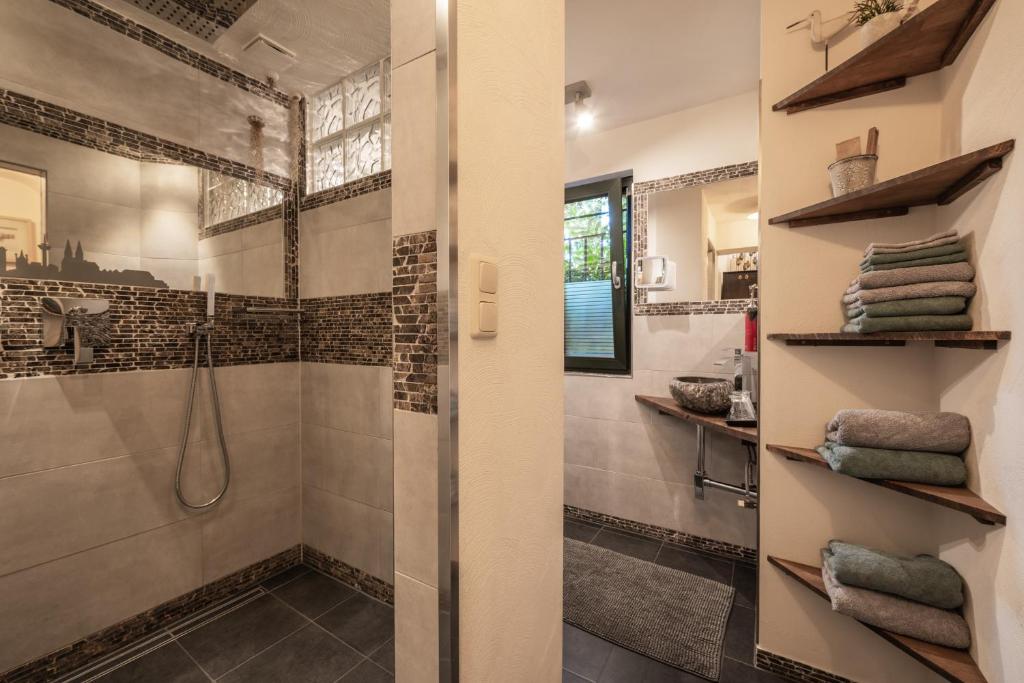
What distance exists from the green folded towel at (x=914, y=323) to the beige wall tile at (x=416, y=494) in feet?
4.23

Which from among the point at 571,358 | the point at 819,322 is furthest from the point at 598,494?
the point at 819,322

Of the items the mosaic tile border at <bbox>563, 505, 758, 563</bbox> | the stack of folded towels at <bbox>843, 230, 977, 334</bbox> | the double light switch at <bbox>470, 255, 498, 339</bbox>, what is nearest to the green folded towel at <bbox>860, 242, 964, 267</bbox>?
the stack of folded towels at <bbox>843, 230, 977, 334</bbox>

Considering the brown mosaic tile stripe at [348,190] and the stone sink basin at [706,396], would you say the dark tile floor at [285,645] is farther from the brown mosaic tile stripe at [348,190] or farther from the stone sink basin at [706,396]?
the brown mosaic tile stripe at [348,190]

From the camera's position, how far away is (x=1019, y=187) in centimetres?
86

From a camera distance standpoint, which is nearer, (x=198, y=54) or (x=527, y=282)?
(x=527, y=282)

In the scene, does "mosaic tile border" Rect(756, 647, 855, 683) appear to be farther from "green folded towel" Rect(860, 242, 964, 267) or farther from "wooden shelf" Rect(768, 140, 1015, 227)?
"wooden shelf" Rect(768, 140, 1015, 227)

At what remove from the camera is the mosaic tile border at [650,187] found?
229cm

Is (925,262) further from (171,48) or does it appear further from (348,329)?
(171,48)

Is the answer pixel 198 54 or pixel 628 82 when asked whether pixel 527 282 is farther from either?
pixel 198 54

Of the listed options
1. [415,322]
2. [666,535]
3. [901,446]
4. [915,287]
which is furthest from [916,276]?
[666,535]

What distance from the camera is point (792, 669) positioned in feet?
4.80

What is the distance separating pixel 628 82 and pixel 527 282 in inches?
73.3

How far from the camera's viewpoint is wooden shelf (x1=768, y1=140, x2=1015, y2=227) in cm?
95

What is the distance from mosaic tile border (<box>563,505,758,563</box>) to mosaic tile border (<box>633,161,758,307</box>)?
1.33 m
